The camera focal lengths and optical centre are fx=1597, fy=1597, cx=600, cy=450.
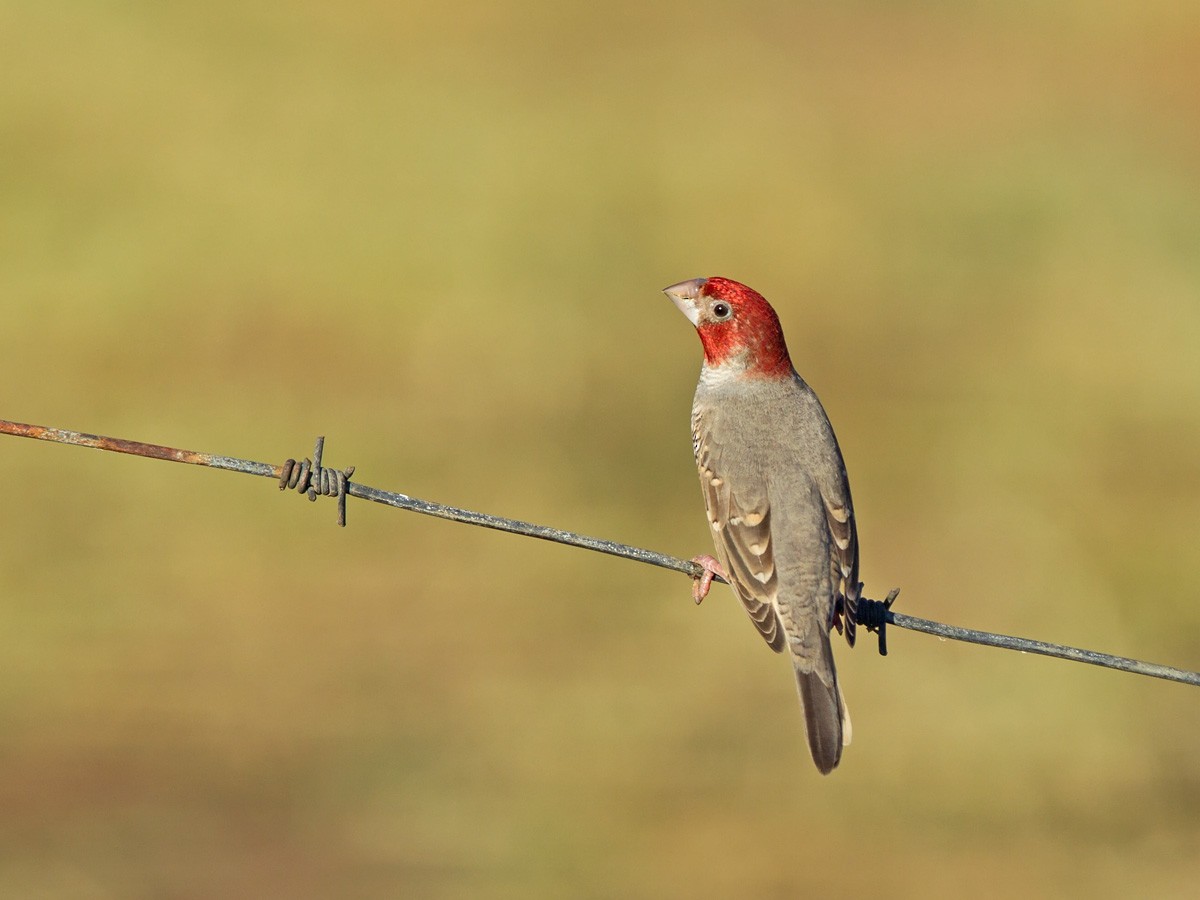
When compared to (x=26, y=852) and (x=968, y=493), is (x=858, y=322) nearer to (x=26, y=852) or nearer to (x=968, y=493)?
(x=968, y=493)

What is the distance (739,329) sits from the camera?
7.37m

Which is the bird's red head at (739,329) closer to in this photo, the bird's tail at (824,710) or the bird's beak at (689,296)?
the bird's beak at (689,296)

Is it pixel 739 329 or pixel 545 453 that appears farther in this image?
pixel 545 453

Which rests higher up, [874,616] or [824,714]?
[874,616]

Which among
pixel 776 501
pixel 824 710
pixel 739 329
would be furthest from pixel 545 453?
pixel 824 710

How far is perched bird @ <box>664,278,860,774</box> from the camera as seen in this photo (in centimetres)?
634

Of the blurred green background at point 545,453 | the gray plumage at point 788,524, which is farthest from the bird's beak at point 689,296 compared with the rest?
the blurred green background at point 545,453

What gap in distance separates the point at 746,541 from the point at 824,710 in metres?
0.80

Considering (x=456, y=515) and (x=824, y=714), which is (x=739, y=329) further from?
(x=456, y=515)

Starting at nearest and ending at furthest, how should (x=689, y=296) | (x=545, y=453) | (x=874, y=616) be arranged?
(x=874, y=616)
(x=689, y=296)
(x=545, y=453)

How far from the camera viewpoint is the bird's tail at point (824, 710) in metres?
6.07

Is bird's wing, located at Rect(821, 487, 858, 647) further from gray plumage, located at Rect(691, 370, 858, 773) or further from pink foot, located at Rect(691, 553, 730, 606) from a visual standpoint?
pink foot, located at Rect(691, 553, 730, 606)

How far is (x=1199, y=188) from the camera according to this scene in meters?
17.1

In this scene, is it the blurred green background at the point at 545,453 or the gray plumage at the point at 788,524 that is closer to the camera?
the gray plumage at the point at 788,524
